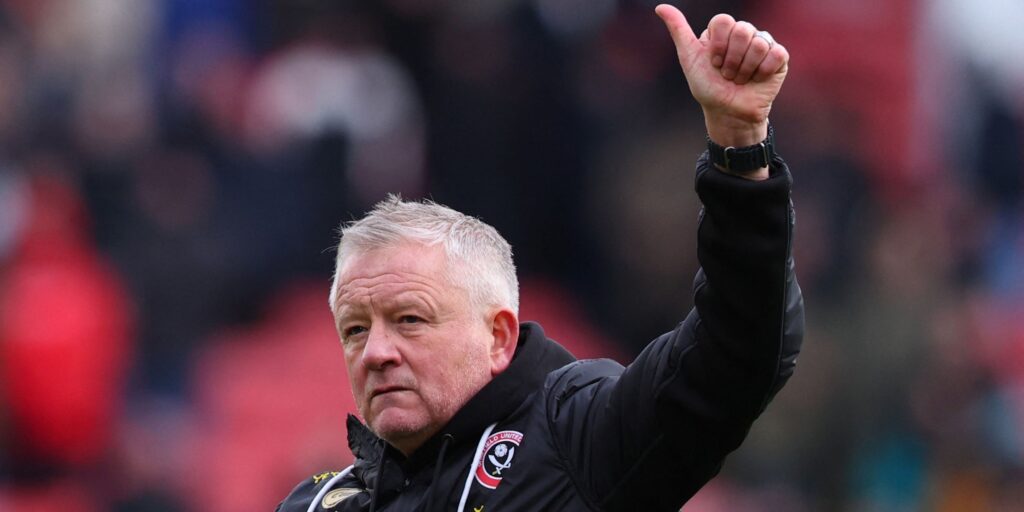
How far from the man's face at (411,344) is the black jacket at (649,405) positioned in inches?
2.8

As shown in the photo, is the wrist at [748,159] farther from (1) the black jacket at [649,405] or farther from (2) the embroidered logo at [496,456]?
(2) the embroidered logo at [496,456]

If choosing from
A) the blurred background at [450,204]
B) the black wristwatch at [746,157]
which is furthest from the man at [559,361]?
the blurred background at [450,204]

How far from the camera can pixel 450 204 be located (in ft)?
28.2

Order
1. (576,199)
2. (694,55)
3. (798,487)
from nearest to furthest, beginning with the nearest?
(694,55) < (798,487) < (576,199)

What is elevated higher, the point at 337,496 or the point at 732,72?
the point at 732,72

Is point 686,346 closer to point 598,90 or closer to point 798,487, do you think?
point 798,487

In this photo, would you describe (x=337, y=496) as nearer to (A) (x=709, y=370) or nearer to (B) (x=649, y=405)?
(B) (x=649, y=405)

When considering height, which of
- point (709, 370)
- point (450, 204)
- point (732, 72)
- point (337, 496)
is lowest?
point (450, 204)

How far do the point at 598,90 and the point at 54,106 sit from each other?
113 inches

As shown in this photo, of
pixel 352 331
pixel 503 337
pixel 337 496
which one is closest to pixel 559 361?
pixel 503 337

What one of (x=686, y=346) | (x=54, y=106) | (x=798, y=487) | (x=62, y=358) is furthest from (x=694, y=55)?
(x=54, y=106)

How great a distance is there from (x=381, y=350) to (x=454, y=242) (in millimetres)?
310

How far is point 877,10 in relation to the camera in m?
9.20

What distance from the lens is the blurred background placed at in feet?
27.3
